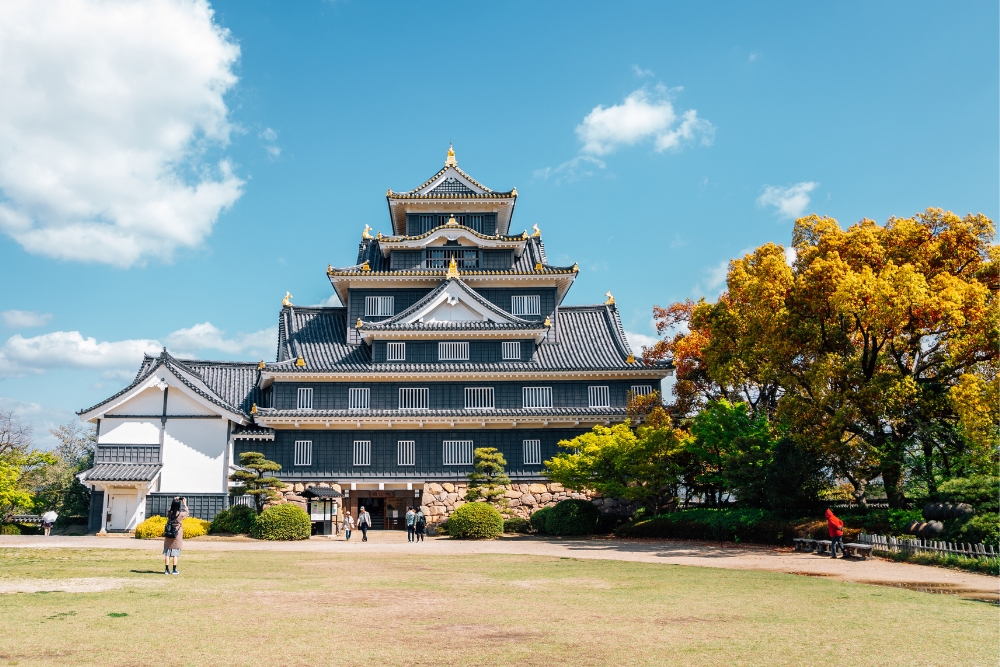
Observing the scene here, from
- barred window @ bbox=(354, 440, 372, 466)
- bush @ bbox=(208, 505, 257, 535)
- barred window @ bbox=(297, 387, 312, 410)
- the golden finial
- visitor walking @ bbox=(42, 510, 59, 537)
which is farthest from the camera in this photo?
the golden finial

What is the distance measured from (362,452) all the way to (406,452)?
2.20 meters

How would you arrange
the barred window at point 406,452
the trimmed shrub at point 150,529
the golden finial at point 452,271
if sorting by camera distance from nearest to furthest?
the trimmed shrub at point 150,529 → the barred window at point 406,452 → the golden finial at point 452,271

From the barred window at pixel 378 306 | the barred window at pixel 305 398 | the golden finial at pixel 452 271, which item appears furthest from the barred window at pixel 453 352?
the barred window at pixel 305 398

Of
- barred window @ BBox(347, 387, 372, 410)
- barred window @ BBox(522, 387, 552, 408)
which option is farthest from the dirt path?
barred window @ BBox(522, 387, 552, 408)

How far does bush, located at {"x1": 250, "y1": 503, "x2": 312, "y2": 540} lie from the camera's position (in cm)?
3195

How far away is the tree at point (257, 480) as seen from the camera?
34281 mm

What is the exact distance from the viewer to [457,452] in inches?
1558

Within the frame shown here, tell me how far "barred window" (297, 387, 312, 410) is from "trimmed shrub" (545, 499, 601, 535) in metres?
13.8

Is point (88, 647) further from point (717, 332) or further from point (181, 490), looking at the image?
point (181, 490)

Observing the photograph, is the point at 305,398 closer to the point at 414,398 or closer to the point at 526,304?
the point at 414,398

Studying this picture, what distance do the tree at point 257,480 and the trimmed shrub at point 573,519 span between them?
40.5ft

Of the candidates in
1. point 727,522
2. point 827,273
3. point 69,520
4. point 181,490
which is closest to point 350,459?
point 181,490

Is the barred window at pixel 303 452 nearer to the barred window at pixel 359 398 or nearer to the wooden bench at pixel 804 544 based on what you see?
the barred window at pixel 359 398

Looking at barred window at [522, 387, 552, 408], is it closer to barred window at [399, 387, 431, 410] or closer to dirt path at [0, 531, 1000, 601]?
barred window at [399, 387, 431, 410]
